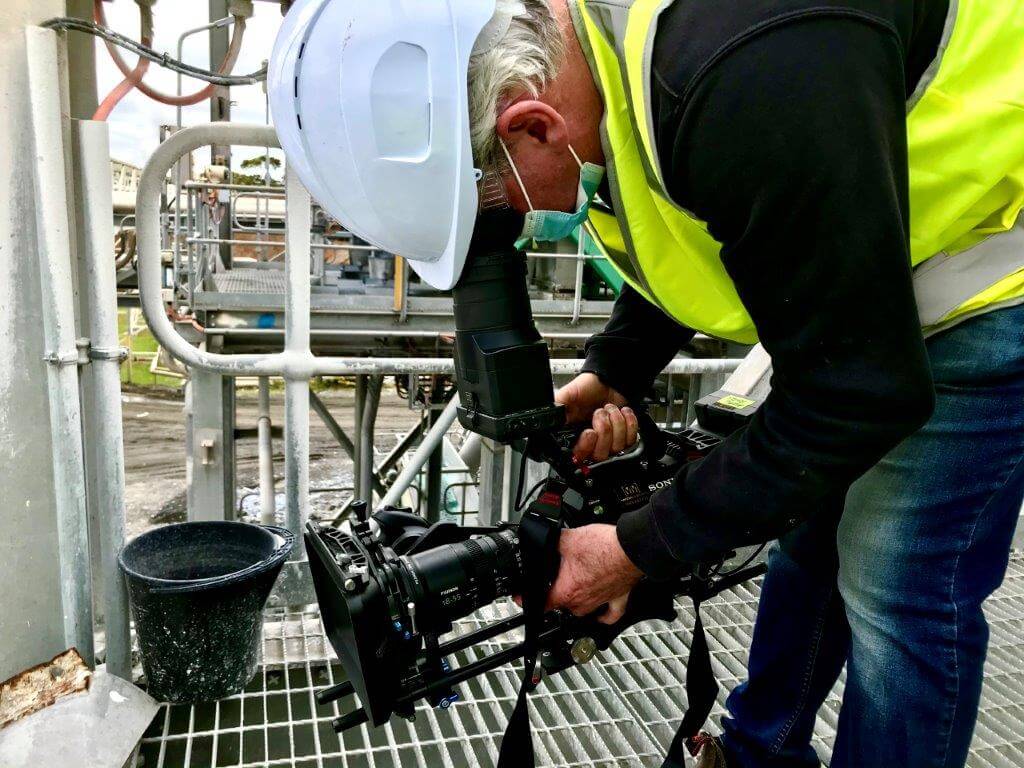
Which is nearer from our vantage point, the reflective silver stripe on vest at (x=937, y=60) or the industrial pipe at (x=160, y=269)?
the reflective silver stripe on vest at (x=937, y=60)

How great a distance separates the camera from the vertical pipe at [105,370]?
1664 millimetres

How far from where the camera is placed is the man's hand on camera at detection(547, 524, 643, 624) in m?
1.30

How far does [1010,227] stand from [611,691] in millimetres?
1372

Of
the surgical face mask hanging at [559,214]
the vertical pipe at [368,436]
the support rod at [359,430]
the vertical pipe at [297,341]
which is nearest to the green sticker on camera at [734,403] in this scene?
the surgical face mask hanging at [559,214]

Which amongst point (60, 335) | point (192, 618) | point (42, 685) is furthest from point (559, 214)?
point (42, 685)

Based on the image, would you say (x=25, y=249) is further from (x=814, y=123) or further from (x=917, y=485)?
(x=917, y=485)

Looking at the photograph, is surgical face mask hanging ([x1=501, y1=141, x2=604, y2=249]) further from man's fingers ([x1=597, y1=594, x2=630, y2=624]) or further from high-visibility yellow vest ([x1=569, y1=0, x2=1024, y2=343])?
man's fingers ([x1=597, y1=594, x2=630, y2=624])

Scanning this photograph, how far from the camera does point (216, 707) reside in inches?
71.6

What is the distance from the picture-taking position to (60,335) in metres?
1.63

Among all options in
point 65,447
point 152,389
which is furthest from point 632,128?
point 152,389

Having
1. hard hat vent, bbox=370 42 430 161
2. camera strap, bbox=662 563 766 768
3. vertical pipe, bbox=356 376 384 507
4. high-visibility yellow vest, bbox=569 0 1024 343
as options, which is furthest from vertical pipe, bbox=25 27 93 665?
vertical pipe, bbox=356 376 384 507

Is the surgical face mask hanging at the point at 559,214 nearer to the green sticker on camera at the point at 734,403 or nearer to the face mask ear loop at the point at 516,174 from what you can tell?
the face mask ear loop at the point at 516,174

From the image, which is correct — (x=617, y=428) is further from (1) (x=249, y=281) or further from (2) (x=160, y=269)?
(1) (x=249, y=281)

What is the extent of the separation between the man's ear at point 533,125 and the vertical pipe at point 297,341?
85cm
